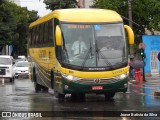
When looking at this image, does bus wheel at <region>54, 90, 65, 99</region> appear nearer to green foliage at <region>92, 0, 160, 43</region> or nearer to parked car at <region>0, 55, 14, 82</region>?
parked car at <region>0, 55, 14, 82</region>

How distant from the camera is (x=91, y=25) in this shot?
19.1 m

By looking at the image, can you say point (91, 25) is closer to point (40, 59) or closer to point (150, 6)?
point (40, 59)

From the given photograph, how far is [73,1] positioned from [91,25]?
4666cm

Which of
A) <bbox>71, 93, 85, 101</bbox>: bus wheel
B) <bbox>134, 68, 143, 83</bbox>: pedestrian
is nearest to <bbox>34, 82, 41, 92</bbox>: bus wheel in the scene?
<bbox>71, 93, 85, 101</bbox>: bus wheel

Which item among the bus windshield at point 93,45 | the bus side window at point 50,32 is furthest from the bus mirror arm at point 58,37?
the bus side window at point 50,32

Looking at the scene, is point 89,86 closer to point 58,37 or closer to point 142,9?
point 58,37

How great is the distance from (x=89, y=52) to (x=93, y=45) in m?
0.36

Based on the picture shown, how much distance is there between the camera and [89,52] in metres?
18.6

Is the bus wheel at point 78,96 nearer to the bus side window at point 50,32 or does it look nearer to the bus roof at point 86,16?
the bus side window at point 50,32

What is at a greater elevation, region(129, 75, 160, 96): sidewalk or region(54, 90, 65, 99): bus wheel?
region(54, 90, 65, 99): bus wheel

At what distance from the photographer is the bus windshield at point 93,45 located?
1856cm

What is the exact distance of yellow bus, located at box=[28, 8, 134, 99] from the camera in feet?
60.3

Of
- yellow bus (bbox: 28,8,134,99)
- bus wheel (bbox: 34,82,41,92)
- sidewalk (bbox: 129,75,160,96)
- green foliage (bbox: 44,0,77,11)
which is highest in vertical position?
green foliage (bbox: 44,0,77,11)

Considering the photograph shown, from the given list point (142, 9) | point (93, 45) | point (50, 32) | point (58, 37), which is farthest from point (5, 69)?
point (58, 37)
